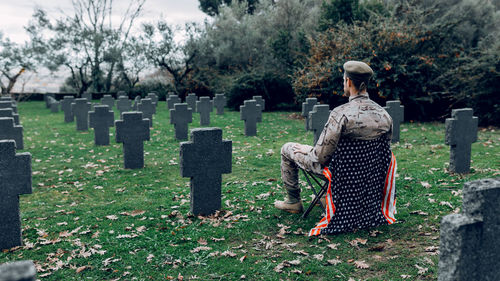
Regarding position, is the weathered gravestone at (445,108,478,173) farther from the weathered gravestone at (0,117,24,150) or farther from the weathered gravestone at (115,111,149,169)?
the weathered gravestone at (0,117,24,150)

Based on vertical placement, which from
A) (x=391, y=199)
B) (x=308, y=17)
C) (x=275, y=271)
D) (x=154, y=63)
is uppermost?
(x=308, y=17)

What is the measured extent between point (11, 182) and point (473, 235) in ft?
13.2

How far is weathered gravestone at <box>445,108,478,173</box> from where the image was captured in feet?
22.7

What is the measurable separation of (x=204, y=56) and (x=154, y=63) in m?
3.71

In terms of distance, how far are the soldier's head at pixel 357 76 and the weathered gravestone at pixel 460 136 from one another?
124 inches

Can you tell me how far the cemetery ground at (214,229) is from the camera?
158 inches

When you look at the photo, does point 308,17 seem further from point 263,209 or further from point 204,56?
point 263,209

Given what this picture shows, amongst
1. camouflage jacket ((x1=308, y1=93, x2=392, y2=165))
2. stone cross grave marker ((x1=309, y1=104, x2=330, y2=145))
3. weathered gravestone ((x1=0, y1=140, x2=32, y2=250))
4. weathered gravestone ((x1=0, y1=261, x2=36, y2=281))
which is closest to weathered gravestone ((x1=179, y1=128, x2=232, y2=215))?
camouflage jacket ((x1=308, y1=93, x2=392, y2=165))

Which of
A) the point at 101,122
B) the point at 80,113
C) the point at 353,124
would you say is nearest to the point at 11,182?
the point at 353,124

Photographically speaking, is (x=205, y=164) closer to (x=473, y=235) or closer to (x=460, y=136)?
(x=473, y=235)

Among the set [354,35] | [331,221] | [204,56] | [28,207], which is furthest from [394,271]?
[204,56]

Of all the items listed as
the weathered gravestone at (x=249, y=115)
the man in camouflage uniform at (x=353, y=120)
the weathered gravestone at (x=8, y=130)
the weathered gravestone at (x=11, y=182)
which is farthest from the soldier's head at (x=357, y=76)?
the weathered gravestone at (x=249, y=115)

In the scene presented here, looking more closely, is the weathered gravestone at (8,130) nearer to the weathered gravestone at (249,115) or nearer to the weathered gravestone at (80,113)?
the weathered gravestone at (80,113)

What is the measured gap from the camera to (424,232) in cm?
473
